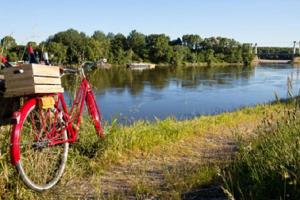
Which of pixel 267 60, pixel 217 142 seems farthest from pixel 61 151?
pixel 267 60

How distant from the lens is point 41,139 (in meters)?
3.81

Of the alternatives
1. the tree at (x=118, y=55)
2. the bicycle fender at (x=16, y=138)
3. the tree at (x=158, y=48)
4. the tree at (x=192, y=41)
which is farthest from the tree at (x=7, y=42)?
the tree at (x=192, y=41)

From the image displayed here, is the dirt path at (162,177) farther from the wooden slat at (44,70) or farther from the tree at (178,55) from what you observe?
the tree at (178,55)

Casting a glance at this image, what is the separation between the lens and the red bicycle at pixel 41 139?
346 centimetres

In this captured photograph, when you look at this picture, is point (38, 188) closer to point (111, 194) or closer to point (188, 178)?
point (111, 194)

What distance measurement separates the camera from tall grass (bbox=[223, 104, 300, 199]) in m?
2.96

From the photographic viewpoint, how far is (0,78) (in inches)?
144

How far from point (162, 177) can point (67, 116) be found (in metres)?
1.07

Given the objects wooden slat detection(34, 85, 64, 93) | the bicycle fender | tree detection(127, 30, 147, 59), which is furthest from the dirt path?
tree detection(127, 30, 147, 59)

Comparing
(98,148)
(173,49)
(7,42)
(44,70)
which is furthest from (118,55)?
(44,70)

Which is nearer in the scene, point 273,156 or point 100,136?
point 273,156

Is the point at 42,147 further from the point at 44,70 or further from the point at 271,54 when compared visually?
the point at 271,54

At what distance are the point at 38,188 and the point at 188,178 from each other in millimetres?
1326

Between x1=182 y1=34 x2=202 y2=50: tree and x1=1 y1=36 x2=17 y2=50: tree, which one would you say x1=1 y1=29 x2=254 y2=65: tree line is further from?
x1=1 y1=36 x2=17 y2=50: tree
